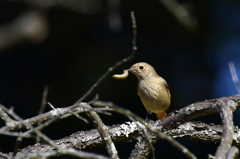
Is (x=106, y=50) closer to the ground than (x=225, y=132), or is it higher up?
higher up

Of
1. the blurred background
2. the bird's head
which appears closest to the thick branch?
the bird's head

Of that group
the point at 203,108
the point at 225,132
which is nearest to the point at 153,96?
the point at 203,108

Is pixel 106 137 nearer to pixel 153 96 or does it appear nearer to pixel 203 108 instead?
pixel 203 108

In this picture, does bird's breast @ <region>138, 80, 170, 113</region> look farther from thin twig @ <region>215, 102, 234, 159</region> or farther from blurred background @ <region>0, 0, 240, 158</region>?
thin twig @ <region>215, 102, 234, 159</region>

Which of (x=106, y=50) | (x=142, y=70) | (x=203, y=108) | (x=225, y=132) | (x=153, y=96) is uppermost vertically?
(x=106, y=50)

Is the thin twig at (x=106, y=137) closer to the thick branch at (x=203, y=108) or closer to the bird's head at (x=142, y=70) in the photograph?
the thick branch at (x=203, y=108)

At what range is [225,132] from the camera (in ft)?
7.29

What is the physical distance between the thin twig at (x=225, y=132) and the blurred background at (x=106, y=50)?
3.73 meters

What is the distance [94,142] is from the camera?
10.2ft

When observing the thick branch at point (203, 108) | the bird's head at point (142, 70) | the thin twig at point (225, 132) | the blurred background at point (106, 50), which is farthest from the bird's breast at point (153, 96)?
the thin twig at point (225, 132)

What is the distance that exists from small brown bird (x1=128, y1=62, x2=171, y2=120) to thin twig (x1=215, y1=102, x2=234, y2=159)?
91.4 inches

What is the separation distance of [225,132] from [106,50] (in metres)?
4.36

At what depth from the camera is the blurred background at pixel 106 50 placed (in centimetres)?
623

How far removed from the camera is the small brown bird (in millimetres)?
4777
